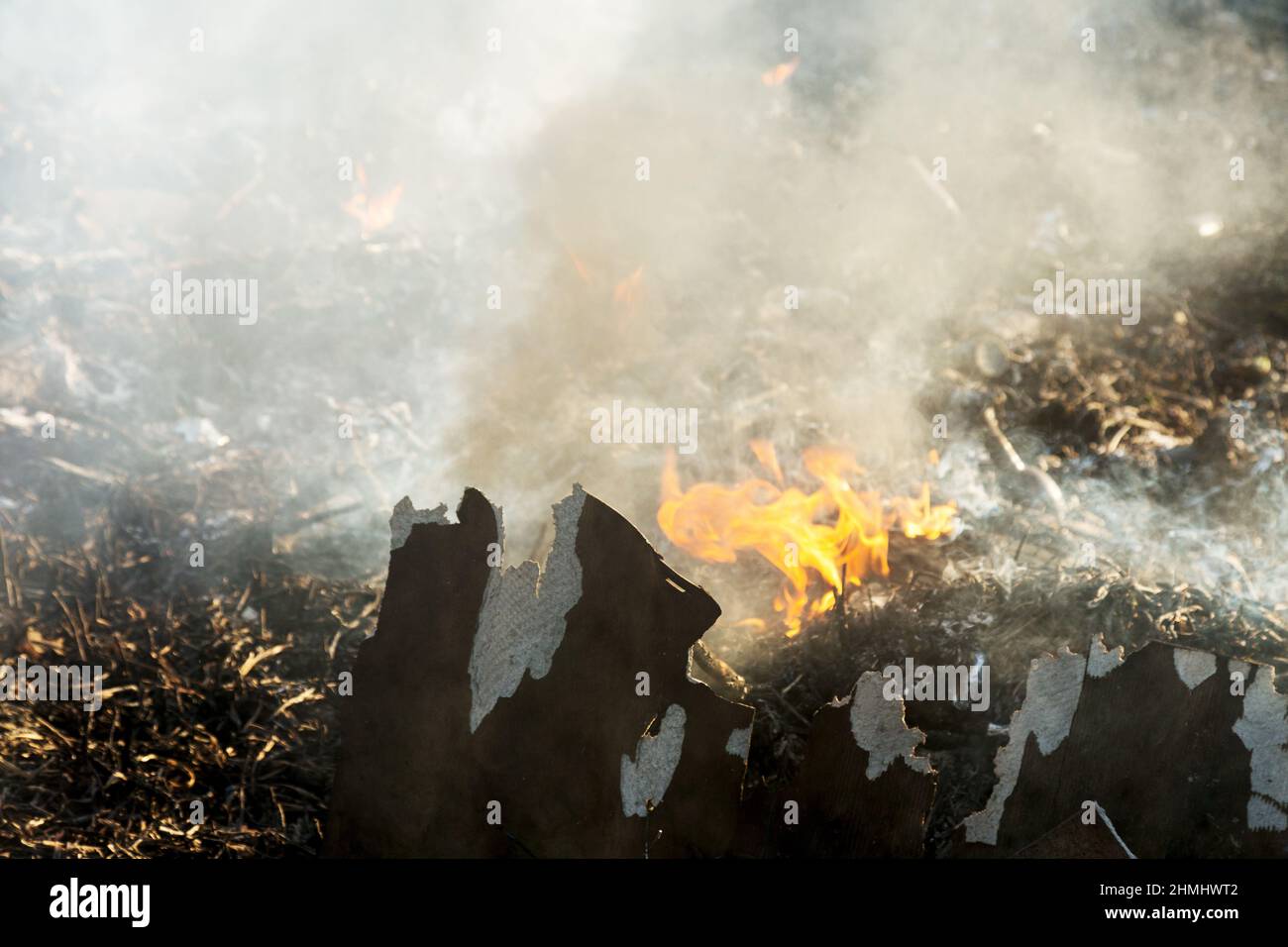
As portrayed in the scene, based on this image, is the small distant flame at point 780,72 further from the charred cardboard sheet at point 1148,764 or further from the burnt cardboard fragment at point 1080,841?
the burnt cardboard fragment at point 1080,841

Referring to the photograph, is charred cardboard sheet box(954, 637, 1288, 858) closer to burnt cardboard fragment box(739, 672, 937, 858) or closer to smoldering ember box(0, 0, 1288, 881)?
smoldering ember box(0, 0, 1288, 881)

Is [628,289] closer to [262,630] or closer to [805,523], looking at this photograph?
[805,523]

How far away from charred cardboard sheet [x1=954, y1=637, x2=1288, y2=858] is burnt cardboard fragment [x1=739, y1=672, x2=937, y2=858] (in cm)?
25

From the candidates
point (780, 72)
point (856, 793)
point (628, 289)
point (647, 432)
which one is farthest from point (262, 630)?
point (780, 72)

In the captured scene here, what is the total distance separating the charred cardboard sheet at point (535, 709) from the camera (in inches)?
129

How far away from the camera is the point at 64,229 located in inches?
289

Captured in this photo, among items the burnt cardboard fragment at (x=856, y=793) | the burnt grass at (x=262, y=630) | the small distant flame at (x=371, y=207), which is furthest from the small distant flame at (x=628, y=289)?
the burnt cardboard fragment at (x=856, y=793)

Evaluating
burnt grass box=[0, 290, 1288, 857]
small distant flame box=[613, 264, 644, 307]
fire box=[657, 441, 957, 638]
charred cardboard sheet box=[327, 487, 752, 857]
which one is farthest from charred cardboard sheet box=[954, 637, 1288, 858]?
small distant flame box=[613, 264, 644, 307]

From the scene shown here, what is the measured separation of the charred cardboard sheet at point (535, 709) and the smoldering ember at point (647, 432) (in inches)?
0.5

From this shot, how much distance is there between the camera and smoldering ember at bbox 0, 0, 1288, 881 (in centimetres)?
334
